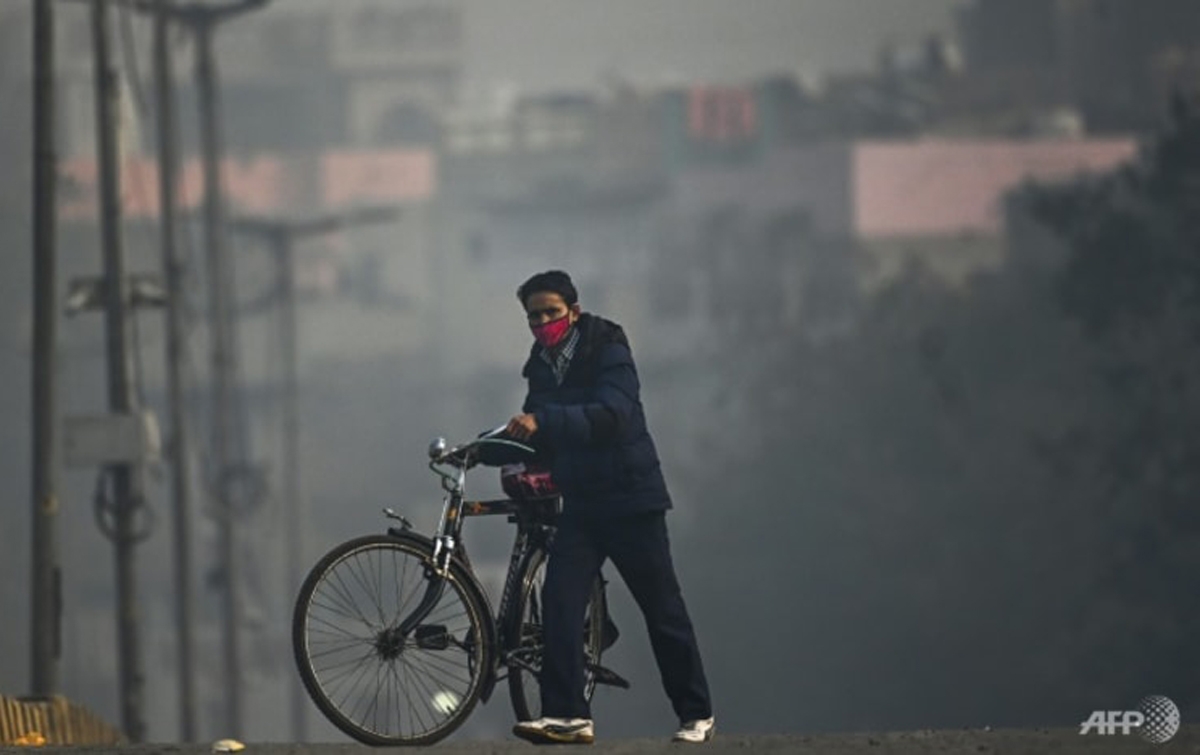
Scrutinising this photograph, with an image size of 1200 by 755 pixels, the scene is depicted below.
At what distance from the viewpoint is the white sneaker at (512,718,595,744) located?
31.3 feet

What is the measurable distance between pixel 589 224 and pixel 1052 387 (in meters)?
59.5

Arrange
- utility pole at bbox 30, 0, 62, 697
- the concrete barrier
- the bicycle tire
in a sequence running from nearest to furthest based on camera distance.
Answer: the bicycle tire, the concrete barrier, utility pole at bbox 30, 0, 62, 697

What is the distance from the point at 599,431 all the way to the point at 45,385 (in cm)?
1054

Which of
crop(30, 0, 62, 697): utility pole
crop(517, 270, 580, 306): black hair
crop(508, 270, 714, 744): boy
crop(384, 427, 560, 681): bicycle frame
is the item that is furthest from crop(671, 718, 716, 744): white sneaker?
crop(30, 0, 62, 697): utility pole

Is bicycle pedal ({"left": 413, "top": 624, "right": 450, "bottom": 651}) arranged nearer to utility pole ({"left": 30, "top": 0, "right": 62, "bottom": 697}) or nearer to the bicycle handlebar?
the bicycle handlebar

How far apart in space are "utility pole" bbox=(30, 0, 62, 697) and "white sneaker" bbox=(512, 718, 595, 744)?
32.5ft

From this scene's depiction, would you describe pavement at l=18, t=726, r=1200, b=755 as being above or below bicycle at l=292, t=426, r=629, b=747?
below

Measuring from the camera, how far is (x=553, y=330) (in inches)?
381

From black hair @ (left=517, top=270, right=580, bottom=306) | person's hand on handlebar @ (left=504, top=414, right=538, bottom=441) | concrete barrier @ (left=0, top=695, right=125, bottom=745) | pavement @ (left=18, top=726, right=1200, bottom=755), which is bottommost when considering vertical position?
concrete barrier @ (left=0, top=695, right=125, bottom=745)

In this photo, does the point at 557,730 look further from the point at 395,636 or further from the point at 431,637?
the point at 395,636

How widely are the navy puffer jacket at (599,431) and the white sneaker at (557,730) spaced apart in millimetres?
708

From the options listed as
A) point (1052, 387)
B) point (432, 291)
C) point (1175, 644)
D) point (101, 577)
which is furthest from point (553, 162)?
point (1175, 644)

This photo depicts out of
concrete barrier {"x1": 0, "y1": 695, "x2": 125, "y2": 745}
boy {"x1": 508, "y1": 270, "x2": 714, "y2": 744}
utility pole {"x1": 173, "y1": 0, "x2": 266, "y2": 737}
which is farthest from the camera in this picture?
utility pole {"x1": 173, "y1": 0, "x2": 266, "y2": 737}

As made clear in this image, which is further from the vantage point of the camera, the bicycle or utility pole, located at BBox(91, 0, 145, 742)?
utility pole, located at BBox(91, 0, 145, 742)
